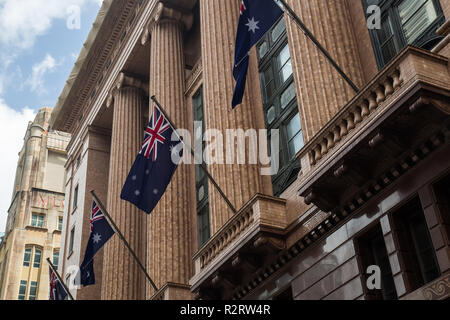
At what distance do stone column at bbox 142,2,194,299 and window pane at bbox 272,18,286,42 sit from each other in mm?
7913

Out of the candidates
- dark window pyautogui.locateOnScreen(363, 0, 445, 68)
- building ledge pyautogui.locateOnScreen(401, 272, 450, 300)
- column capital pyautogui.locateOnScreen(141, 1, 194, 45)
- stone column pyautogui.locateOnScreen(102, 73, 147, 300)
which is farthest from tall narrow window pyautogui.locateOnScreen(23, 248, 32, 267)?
building ledge pyautogui.locateOnScreen(401, 272, 450, 300)

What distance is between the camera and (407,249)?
595 inches

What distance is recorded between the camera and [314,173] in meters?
Answer: 17.1

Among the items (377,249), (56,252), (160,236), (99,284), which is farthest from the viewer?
(56,252)

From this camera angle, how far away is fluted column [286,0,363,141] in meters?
19.5

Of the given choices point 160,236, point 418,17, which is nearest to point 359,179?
point 418,17

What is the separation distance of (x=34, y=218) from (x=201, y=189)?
2276 inches

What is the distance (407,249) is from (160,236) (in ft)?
54.2

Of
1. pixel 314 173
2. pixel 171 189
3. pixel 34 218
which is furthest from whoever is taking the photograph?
pixel 34 218

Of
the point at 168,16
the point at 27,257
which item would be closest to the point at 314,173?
the point at 168,16

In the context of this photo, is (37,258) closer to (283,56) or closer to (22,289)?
(22,289)
